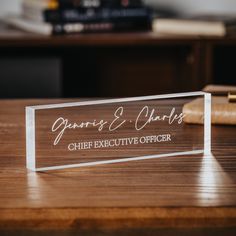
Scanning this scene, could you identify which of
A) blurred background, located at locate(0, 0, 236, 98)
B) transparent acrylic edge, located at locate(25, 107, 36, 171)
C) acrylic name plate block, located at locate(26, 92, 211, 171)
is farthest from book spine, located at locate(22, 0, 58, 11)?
transparent acrylic edge, located at locate(25, 107, 36, 171)

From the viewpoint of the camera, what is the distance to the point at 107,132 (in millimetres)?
1150

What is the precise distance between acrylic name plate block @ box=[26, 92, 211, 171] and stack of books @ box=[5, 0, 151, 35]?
1.50 meters

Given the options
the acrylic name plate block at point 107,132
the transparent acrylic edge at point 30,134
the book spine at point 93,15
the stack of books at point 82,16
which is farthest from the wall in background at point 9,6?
the transparent acrylic edge at point 30,134

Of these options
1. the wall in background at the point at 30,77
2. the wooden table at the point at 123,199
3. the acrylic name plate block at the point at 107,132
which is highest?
the acrylic name plate block at the point at 107,132

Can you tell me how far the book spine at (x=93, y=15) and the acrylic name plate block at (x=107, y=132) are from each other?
150cm

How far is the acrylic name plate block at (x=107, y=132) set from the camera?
110 centimetres

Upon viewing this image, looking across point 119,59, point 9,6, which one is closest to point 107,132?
point 119,59

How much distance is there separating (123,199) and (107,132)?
0.20m

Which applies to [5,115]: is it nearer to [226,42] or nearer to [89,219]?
[89,219]

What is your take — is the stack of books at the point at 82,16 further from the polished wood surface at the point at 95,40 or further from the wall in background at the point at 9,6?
the wall in background at the point at 9,6

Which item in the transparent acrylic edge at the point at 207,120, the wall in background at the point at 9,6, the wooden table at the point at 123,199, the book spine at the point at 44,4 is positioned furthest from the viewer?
the wall in background at the point at 9,6

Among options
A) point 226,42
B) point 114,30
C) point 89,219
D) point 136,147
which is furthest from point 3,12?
point 89,219

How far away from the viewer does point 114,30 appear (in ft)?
9.16

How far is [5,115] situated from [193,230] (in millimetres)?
614
